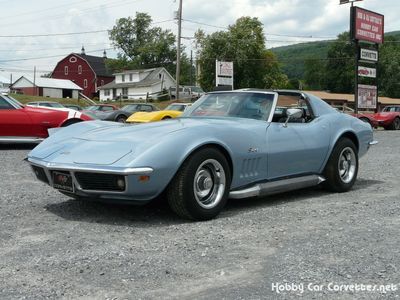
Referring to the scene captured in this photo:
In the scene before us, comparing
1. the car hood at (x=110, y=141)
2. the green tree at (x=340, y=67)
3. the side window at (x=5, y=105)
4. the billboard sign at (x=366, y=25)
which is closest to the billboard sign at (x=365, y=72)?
the billboard sign at (x=366, y=25)

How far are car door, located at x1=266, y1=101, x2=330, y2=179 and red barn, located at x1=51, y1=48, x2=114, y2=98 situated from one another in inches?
3143

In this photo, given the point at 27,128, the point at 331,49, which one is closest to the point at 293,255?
the point at 27,128

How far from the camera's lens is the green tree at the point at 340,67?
9406 centimetres

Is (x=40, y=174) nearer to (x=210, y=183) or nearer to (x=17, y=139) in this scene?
(x=210, y=183)

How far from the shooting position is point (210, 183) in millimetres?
4922

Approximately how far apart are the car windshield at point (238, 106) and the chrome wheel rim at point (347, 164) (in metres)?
1.37

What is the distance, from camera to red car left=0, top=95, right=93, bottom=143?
11.3m

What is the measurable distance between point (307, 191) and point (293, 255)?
2.98 m

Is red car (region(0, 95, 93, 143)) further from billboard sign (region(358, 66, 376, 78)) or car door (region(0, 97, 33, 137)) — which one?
billboard sign (region(358, 66, 376, 78))

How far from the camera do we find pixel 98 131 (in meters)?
5.38

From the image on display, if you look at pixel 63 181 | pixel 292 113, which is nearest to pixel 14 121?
pixel 63 181

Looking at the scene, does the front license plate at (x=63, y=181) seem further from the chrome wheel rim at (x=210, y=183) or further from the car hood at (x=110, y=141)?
the chrome wheel rim at (x=210, y=183)

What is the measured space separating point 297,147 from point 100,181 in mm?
2391

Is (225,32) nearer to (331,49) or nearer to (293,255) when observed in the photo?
(331,49)
